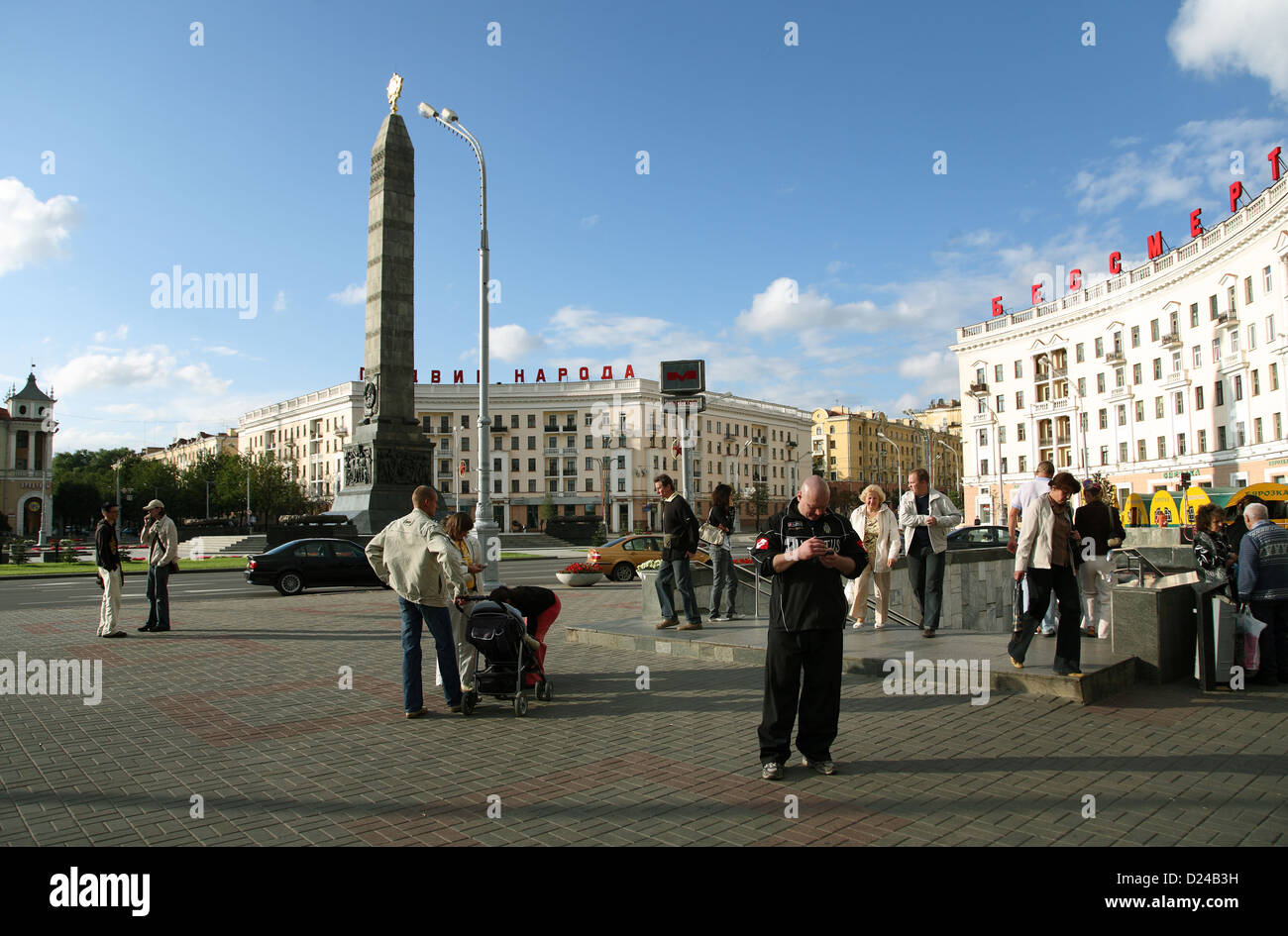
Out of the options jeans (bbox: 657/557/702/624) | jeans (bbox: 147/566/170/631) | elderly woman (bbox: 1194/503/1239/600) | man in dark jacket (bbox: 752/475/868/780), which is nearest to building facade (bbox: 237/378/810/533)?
jeans (bbox: 147/566/170/631)

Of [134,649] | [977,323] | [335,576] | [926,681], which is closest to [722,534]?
[926,681]

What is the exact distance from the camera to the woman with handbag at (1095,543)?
991cm

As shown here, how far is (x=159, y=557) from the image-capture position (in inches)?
503

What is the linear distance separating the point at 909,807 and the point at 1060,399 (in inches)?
3014

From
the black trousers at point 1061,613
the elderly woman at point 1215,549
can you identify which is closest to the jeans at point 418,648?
the black trousers at point 1061,613

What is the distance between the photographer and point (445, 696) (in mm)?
7391

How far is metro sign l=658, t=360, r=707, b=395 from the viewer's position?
12461mm

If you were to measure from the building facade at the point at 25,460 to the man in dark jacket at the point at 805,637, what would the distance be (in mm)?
116199

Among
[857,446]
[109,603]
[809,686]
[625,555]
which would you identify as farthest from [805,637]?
[857,446]

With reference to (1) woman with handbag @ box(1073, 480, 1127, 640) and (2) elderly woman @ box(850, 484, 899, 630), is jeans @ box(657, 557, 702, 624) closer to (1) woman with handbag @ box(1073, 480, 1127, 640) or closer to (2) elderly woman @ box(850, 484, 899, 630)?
(2) elderly woman @ box(850, 484, 899, 630)

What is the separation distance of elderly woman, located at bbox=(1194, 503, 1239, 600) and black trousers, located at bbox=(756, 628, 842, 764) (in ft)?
18.6

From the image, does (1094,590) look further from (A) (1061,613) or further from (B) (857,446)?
(B) (857,446)

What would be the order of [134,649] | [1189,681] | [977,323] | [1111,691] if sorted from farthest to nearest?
[977,323], [134,649], [1189,681], [1111,691]
